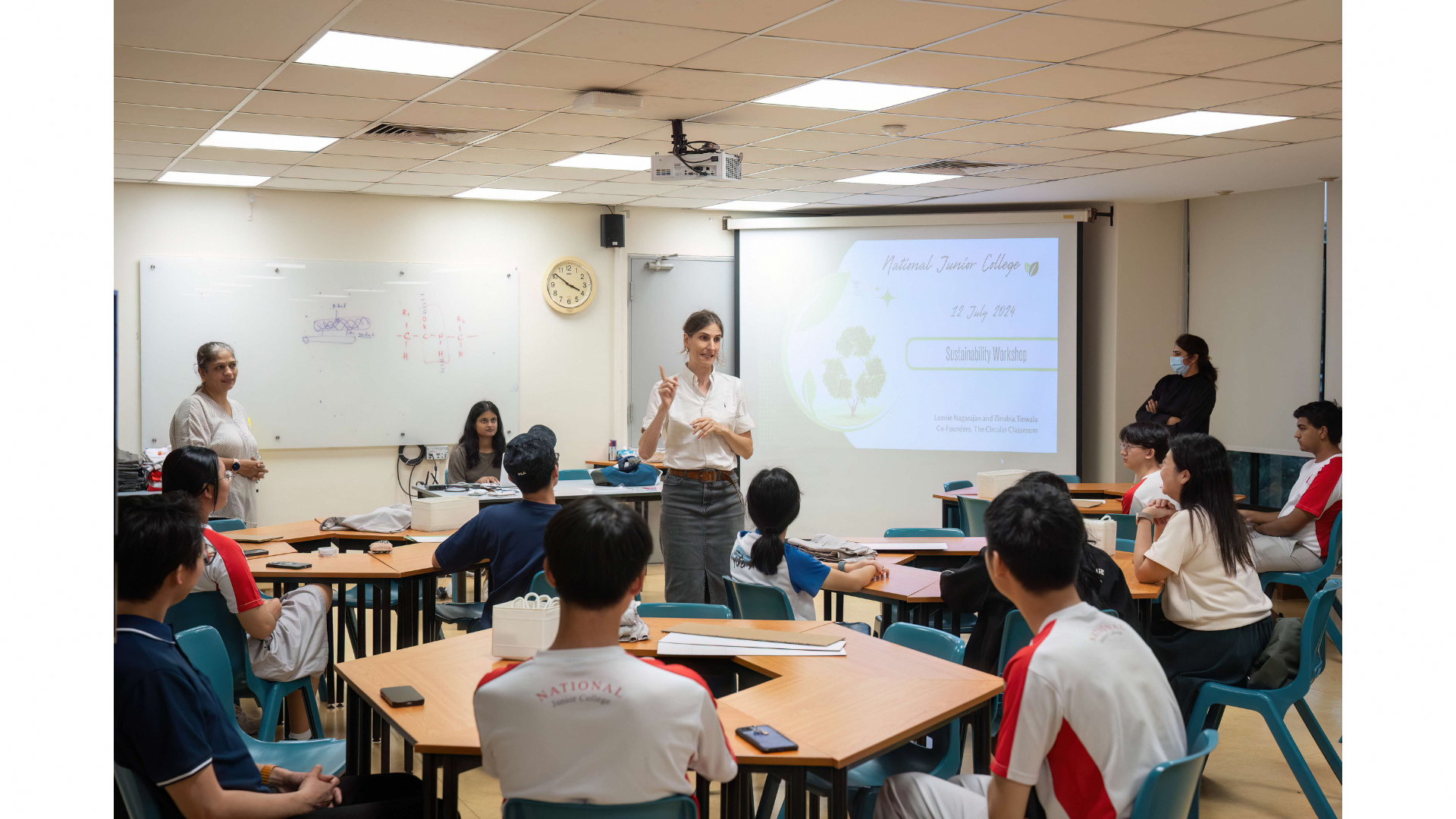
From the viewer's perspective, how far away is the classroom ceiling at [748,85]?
137 inches

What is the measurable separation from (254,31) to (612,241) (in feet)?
15.0

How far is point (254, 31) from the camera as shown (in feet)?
11.9

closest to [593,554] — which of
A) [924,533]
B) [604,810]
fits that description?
[604,810]

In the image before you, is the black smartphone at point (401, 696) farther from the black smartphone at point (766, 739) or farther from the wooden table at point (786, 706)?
the black smartphone at point (766, 739)

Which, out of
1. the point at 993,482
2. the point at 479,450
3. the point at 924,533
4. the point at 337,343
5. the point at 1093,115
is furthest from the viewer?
the point at 337,343

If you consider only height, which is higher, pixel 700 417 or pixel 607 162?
pixel 607 162

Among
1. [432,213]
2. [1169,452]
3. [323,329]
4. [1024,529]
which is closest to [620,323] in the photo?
[432,213]

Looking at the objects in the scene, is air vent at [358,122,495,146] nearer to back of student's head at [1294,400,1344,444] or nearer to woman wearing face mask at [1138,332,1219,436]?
back of student's head at [1294,400,1344,444]

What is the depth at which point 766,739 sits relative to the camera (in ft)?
6.99

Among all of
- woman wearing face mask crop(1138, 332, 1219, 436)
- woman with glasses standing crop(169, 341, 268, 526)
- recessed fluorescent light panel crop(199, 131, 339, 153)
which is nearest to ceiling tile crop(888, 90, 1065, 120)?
woman wearing face mask crop(1138, 332, 1219, 436)

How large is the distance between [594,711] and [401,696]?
0.83 m

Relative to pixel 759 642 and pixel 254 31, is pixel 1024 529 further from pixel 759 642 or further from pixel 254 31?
pixel 254 31

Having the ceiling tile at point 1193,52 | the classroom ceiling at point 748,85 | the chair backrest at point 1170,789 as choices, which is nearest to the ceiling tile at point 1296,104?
the classroom ceiling at point 748,85

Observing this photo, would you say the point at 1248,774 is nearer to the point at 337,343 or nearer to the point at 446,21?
the point at 446,21
